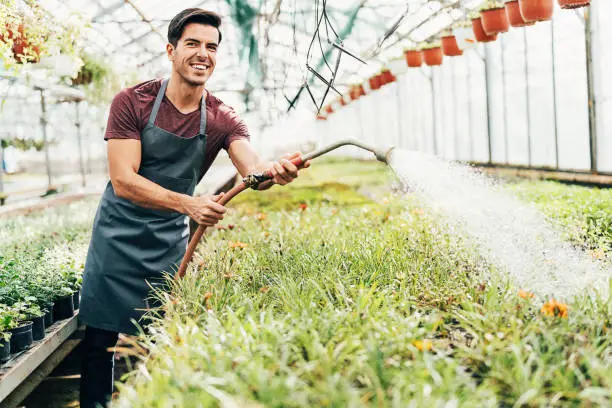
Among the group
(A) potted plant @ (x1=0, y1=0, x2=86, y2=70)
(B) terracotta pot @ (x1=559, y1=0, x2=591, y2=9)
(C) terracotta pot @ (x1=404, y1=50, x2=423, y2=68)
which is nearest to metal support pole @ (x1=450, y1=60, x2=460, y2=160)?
(C) terracotta pot @ (x1=404, y1=50, x2=423, y2=68)

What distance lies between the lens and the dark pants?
2525mm

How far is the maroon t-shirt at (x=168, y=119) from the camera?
2441mm

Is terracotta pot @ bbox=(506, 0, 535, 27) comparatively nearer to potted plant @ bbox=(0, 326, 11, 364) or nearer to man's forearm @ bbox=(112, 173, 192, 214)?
man's forearm @ bbox=(112, 173, 192, 214)

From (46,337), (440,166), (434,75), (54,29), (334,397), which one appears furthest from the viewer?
(434,75)

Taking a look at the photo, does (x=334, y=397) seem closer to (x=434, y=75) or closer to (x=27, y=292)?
(x=27, y=292)

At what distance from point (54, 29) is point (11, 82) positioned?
6.03 ft

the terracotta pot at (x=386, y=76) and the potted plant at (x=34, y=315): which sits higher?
the terracotta pot at (x=386, y=76)

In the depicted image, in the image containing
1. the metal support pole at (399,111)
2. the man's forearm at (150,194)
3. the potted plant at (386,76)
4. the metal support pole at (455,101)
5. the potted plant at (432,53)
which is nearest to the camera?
the man's forearm at (150,194)

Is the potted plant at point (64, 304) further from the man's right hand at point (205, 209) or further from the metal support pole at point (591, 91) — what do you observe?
the metal support pole at point (591, 91)

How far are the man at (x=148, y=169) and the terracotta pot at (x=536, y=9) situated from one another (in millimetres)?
2820

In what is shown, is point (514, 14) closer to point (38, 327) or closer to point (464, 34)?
point (464, 34)

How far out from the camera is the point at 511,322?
59.9 inches

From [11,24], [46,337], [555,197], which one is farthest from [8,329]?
[555,197]

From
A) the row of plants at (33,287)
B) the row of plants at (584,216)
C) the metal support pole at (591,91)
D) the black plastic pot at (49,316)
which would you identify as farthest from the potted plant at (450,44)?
the black plastic pot at (49,316)
